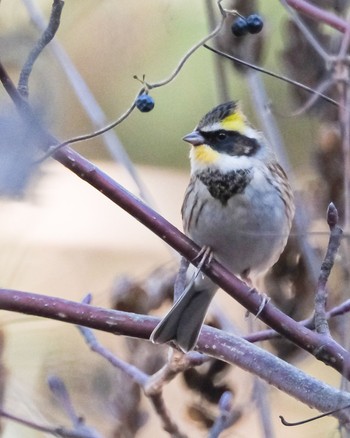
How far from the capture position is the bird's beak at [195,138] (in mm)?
2230

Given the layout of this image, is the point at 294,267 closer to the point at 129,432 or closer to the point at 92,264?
the point at 129,432

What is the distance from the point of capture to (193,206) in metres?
2.31

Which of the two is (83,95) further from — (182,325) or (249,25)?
(182,325)

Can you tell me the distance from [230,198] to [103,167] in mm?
1618

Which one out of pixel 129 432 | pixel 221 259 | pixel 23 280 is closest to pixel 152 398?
pixel 129 432

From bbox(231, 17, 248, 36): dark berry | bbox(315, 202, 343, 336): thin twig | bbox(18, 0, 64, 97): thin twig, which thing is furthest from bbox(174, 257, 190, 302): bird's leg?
bbox(18, 0, 64, 97): thin twig

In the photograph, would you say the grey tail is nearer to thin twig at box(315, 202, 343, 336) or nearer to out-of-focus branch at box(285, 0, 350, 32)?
thin twig at box(315, 202, 343, 336)

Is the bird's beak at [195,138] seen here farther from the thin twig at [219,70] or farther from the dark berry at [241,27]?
the dark berry at [241,27]

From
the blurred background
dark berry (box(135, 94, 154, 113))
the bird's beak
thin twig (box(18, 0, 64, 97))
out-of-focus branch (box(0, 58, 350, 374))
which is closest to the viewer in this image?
thin twig (box(18, 0, 64, 97))

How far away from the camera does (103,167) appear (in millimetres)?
3809

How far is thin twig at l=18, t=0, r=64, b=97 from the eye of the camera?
136 centimetres

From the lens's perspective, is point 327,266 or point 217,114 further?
point 217,114

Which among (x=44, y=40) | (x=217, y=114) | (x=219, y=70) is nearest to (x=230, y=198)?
(x=217, y=114)

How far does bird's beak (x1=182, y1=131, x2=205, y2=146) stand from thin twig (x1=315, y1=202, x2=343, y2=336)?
68cm
